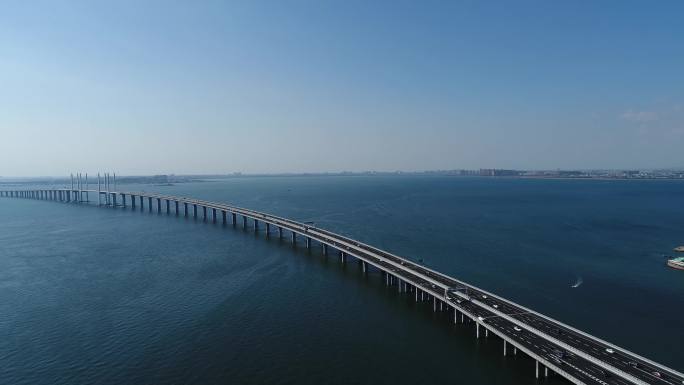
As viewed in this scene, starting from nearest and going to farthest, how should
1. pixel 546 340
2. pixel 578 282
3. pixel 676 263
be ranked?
pixel 546 340
pixel 578 282
pixel 676 263

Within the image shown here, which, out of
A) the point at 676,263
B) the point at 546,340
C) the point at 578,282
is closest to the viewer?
the point at 546,340

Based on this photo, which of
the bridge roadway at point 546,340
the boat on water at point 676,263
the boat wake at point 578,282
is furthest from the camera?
the boat on water at point 676,263

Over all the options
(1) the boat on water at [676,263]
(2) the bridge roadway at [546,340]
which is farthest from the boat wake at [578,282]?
(1) the boat on water at [676,263]

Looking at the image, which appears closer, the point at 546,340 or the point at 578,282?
the point at 546,340

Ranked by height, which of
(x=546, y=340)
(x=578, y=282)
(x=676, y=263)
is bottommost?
(x=578, y=282)

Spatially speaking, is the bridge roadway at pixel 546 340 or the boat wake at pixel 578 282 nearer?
the bridge roadway at pixel 546 340

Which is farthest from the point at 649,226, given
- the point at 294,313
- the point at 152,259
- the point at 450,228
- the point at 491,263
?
the point at 152,259

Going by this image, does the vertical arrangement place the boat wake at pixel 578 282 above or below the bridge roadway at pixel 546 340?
below

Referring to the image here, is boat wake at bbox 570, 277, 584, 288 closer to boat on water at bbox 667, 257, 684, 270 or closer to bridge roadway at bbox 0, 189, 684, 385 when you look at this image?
bridge roadway at bbox 0, 189, 684, 385

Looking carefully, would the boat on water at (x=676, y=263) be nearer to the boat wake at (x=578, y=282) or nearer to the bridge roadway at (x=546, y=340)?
the boat wake at (x=578, y=282)

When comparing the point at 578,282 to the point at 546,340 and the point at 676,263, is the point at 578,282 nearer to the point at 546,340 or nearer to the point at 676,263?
the point at 676,263

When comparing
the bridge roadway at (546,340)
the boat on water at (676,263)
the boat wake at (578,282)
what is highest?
the bridge roadway at (546,340)

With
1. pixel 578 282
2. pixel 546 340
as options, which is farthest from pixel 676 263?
pixel 546 340

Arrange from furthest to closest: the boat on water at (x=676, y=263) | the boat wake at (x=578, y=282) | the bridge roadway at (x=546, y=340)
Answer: the boat on water at (x=676, y=263)
the boat wake at (x=578, y=282)
the bridge roadway at (x=546, y=340)
